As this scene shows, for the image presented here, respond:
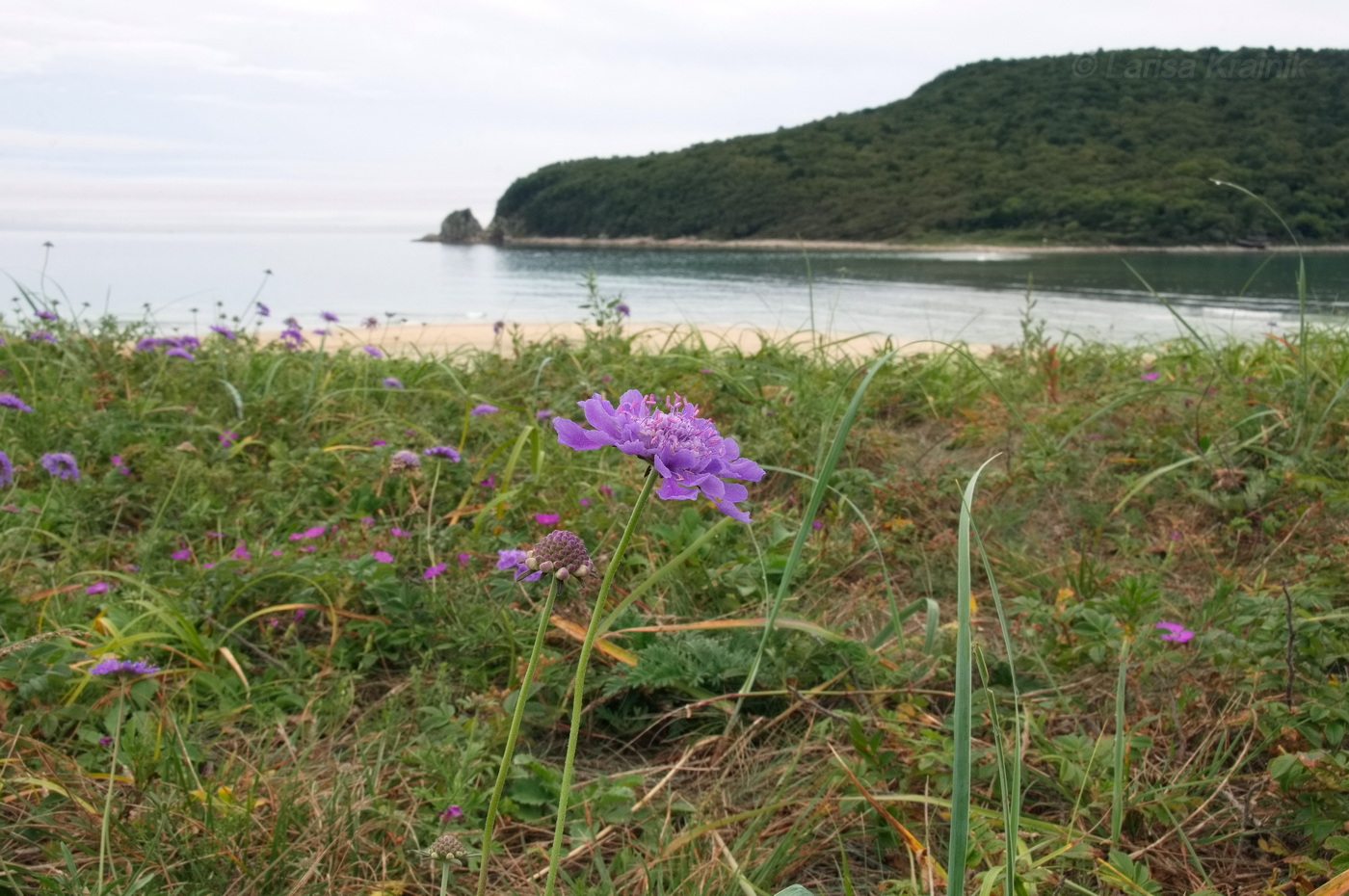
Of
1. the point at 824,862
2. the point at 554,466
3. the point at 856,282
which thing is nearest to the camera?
the point at 824,862

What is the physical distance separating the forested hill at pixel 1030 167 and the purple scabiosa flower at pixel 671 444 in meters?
33.3

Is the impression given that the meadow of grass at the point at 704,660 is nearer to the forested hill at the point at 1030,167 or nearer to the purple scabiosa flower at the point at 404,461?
the purple scabiosa flower at the point at 404,461

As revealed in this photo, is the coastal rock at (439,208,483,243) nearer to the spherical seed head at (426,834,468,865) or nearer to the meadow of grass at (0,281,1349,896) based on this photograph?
the meadow of grass at (0,281,1349,896)

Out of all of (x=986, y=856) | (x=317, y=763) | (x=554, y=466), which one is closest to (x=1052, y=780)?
(x=986, y=856)

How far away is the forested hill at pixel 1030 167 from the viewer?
3047cm

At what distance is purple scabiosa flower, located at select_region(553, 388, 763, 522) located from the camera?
0.64 m

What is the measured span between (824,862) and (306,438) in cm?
210

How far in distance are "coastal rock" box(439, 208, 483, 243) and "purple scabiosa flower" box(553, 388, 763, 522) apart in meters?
54.1

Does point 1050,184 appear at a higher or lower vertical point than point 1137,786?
higher

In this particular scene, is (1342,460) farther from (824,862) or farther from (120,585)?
(120,585)

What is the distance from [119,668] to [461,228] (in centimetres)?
5590

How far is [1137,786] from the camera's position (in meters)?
1.22

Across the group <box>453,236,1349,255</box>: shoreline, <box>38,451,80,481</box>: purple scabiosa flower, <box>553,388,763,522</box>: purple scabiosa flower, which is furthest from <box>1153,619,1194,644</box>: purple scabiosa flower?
<box>453,236,1349,255</box>: shoreline

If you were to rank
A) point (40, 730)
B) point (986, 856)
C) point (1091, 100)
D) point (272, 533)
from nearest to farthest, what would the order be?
point (986, 856) → point (40, 730) → point (272, 533) → point (1091, 100)
